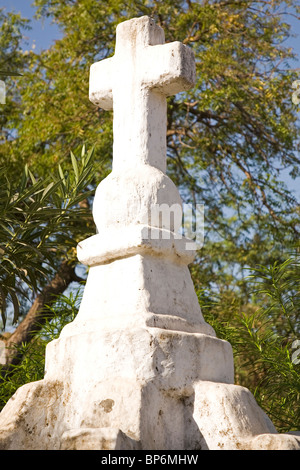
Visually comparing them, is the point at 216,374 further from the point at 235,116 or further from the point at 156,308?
the point at 235,116

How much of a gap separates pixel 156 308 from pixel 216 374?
40 centimetres

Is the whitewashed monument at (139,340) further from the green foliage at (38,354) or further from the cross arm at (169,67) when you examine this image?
the green foliage at (38,354)

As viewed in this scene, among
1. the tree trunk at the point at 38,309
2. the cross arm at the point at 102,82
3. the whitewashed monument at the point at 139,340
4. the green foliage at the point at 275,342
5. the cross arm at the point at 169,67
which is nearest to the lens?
the whitewashed monument at the point at 139,340

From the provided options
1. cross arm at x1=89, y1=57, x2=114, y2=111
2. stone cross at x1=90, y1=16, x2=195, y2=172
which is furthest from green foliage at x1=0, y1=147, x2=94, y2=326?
stone cross at x1=90, y1=16, x2=195, y2=172

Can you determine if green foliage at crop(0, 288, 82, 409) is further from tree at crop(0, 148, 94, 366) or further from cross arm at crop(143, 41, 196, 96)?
cross arm at crop(143, 41, 196, 96)

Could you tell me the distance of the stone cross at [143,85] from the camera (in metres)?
3.20

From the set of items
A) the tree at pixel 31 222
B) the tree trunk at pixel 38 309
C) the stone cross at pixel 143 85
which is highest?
the stone cross at pixel 143 85

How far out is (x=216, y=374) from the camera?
9.39ft

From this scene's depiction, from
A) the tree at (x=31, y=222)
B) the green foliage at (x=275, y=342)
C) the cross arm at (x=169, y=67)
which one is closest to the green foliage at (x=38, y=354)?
the tree at (x=31, y=222)

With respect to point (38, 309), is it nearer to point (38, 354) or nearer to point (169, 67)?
point (38, 354)

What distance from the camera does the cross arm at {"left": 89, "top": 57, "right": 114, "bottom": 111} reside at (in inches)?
135

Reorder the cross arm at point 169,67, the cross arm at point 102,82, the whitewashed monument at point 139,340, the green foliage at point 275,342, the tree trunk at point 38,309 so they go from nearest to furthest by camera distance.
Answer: the whitewashed monument at point 139,340 → the cross arm at point 169,67 → the cross arm at point 102,82 → the green foliage at point 275,342 → the tree trunk at point 38,309

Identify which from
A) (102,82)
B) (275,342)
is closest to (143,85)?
(102,82)

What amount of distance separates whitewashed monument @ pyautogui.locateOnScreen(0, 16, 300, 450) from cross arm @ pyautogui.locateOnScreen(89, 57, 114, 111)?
0.04 m
